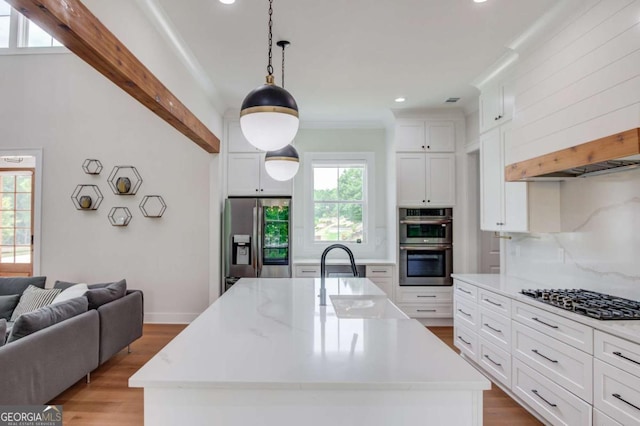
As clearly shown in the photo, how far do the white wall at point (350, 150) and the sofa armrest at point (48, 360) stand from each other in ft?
9.50

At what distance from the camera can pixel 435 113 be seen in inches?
182

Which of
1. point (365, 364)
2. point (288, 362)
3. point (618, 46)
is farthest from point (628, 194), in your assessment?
point (288, 362)

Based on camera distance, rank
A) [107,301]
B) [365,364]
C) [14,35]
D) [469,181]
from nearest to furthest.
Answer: [365,364] → [107,301] → [469,181] → [14,35]

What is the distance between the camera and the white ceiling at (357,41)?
2.41m

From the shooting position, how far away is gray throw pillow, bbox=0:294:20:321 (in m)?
3.58

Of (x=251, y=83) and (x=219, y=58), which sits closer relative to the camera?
(x=219, y=58)

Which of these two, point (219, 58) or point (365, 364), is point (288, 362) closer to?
point (365, 364)

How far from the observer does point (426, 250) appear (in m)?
4.61

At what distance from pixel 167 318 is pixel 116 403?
237cm

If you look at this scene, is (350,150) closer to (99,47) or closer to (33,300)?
(99,47)

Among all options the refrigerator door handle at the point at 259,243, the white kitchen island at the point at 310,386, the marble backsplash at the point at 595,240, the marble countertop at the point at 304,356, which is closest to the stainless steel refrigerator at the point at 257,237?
the refrigerator door handle at the point at 259,243

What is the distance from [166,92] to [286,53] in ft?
3.43

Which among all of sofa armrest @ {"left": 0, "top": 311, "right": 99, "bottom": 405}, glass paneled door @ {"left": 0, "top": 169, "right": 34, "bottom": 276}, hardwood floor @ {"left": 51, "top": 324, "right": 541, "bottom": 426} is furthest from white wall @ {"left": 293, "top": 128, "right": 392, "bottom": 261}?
glass paneled door @ {"left": 0, "top": 169, "right": 34, "bottom": 276}

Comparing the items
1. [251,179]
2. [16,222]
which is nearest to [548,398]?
[251,179]
